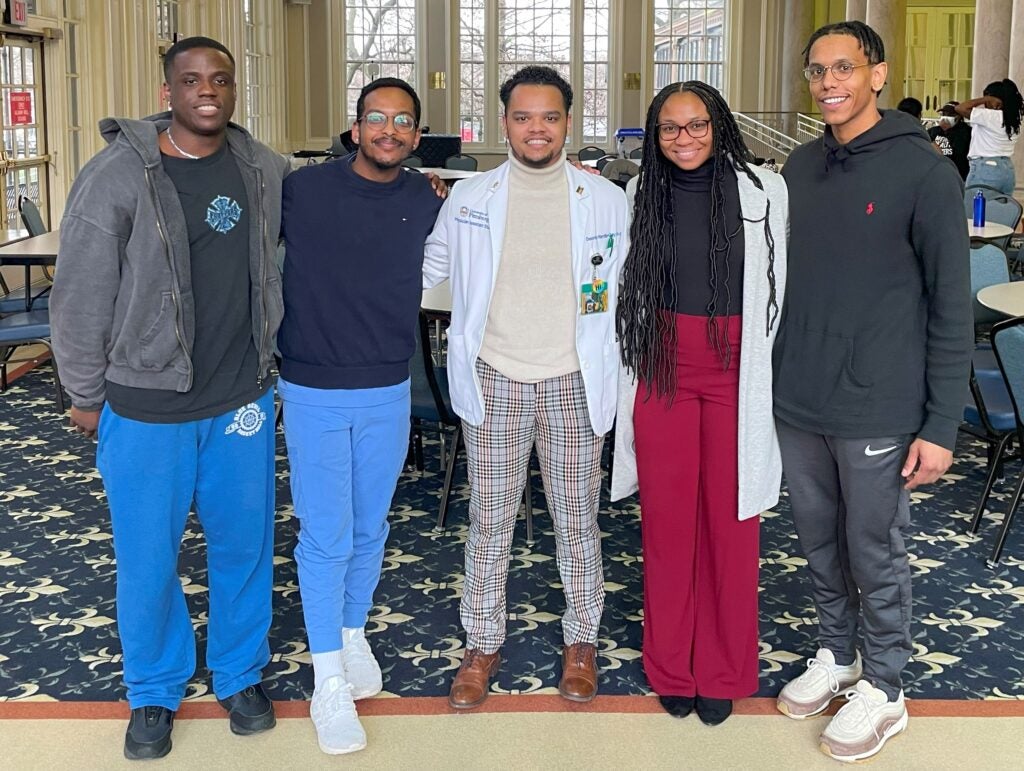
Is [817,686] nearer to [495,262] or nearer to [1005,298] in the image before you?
[495,262]

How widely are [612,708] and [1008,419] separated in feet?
7.10

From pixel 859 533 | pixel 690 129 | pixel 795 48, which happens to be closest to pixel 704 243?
Answer: pixel 690 129

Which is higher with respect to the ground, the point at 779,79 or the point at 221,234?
the point at 779,79

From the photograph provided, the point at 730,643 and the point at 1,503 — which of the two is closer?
the point at 730,643

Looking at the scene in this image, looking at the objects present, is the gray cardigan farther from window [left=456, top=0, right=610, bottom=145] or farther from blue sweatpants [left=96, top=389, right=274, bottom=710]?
window [left=456, top=0, right=610, bottom=145]

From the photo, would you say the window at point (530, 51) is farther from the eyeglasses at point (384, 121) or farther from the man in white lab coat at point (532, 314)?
the eyeglasses at point (384, 121)

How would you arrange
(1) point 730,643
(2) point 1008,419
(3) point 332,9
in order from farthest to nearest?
(3) point 332,9 → (2) point 1008,419 → (1) point 730,643

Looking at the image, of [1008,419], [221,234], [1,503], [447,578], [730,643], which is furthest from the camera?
[1,503]

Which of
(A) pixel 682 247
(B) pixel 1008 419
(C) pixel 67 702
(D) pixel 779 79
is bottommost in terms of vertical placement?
(C) pixel 67 702

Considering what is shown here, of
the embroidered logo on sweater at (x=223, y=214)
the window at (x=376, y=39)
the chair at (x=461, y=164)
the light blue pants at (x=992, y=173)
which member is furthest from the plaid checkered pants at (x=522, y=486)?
the window at (x=376, y=39)

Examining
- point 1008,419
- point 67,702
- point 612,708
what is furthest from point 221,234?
point 1008,419

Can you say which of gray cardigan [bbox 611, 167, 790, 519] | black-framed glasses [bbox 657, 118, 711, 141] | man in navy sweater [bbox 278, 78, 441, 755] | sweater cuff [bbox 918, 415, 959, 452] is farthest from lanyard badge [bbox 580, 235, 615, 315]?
sweater cuff [bbox 918, 415, 959, 452]

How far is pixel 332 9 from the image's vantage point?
19641 mm

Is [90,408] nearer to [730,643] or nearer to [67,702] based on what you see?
[67,702]
